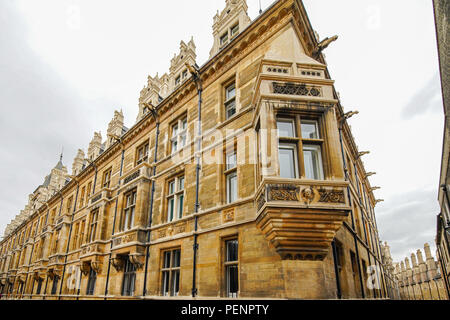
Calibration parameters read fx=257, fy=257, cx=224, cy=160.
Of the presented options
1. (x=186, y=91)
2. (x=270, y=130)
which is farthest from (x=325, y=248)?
(x=186, y=91)

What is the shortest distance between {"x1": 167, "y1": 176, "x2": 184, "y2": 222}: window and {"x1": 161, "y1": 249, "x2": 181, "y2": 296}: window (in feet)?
5.25

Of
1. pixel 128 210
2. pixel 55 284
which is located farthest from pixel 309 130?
pixel 55 284

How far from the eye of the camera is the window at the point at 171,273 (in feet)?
34.6

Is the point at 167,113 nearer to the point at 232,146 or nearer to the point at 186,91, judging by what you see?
the point at 186,91

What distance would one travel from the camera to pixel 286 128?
7.82 meters

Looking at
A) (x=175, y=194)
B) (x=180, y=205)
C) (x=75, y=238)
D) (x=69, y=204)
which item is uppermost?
(x=69, y=204)

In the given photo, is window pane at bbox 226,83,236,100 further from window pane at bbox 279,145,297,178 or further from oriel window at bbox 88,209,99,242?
oriel window at bbox 88,209,99,242

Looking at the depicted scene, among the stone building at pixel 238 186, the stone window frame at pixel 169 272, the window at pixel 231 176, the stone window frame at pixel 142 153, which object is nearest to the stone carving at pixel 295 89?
the stone building at pixel 238 186

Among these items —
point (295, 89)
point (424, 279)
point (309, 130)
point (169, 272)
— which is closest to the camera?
point (295, 89)

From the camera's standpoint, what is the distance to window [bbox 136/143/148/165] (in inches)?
622

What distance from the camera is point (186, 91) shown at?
13430mm

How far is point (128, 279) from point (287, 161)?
10733 millimetres

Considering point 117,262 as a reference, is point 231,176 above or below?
above

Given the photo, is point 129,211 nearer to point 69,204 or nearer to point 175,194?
point 175,194
